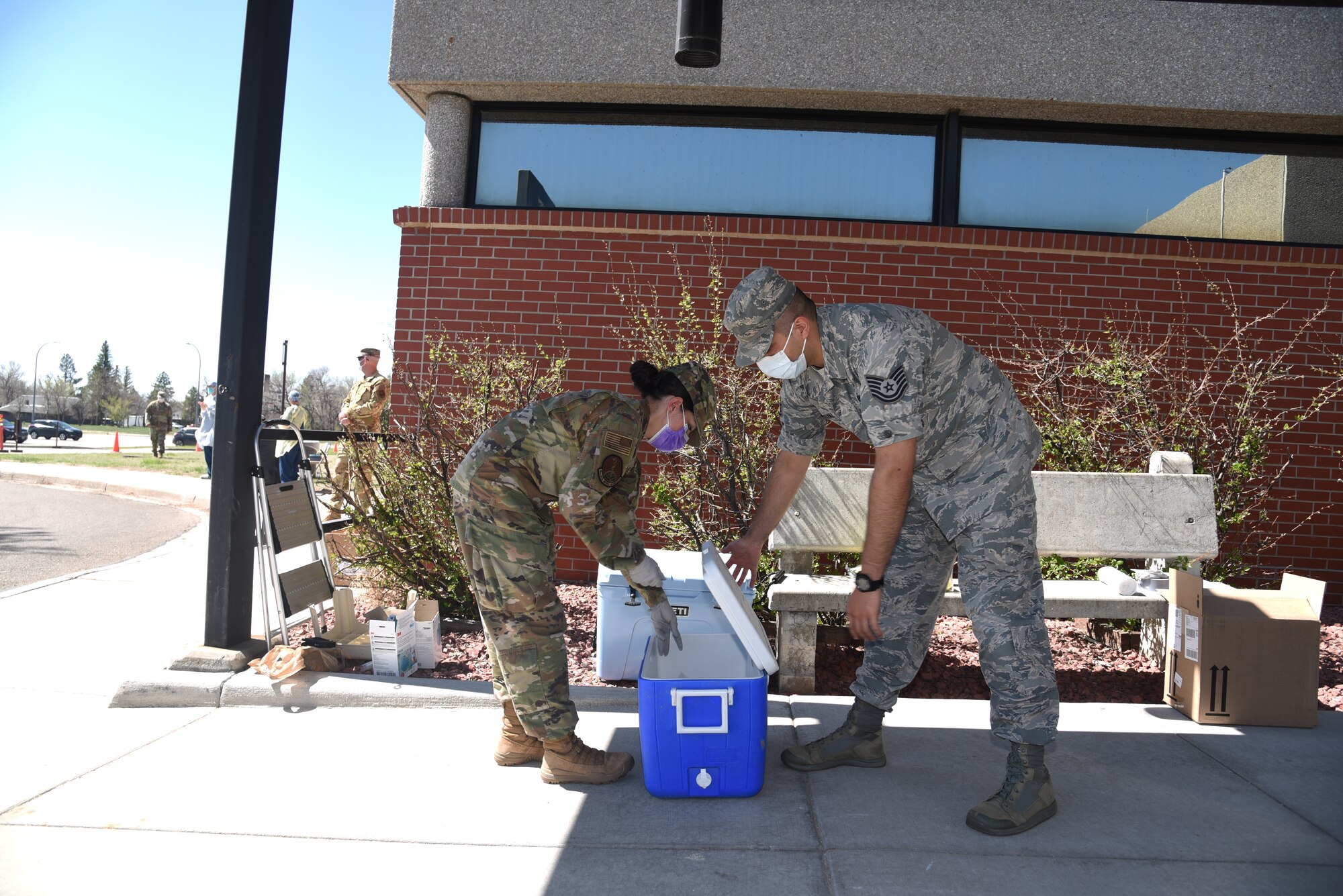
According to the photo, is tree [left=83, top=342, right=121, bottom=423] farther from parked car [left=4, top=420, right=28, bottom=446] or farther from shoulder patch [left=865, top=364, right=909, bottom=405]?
shoulder patch [left=865, top=364, right=909, bottom=405]

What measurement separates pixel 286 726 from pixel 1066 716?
357cm

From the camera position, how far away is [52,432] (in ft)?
160

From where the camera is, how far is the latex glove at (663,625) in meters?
3.50

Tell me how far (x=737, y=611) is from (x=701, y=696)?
0.33 metres

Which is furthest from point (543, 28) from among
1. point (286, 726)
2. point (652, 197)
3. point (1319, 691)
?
Answer: point (1319, 691)

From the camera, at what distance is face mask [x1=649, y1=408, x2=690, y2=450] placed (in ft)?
11.2

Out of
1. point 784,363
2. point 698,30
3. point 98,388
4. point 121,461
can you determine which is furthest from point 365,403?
point 98,388

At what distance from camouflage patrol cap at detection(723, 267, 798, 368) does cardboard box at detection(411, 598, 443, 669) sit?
8.27 ft

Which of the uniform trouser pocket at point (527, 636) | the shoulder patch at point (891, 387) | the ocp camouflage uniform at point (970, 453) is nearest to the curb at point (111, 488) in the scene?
the uniform trouser pocket at point (527, 636)

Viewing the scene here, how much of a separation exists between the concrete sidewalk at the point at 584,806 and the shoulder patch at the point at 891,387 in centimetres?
147

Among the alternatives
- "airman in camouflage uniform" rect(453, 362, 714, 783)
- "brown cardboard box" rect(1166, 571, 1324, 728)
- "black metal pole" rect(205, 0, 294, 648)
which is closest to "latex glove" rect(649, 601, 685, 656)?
"airman in camouflage uniform" rect(453, 362, 714, 783)

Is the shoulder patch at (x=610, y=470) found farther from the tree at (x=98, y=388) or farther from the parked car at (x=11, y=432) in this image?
the tree at (x=98, y=388)

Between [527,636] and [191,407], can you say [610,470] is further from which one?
[191,407]

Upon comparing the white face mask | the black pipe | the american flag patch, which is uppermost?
the black pipe
